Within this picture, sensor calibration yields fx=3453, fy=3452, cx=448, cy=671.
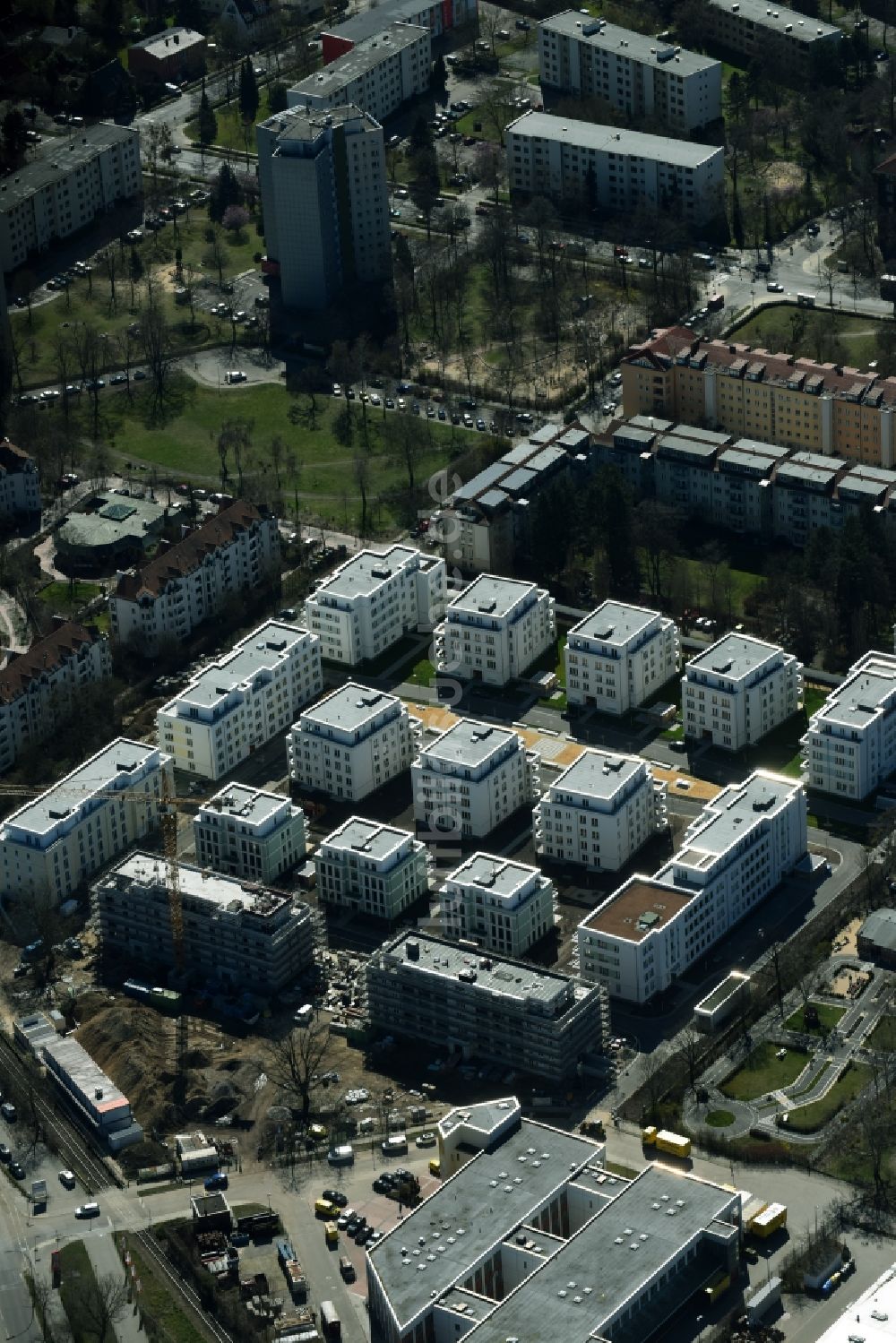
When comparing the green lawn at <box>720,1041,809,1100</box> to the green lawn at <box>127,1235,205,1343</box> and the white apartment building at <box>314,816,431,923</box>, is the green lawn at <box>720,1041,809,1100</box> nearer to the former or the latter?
the white apartment building at <box>314,816,431,923</box>

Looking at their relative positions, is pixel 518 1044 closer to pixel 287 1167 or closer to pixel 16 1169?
pixel 287 1167

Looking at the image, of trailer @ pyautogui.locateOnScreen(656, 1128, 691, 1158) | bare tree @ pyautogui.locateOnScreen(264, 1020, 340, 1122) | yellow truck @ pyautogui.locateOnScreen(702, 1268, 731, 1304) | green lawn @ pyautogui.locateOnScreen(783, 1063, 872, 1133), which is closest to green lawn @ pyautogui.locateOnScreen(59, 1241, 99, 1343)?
bare tree @ pyautogui.locateOnScreen(264, 1020, 340, 1122)

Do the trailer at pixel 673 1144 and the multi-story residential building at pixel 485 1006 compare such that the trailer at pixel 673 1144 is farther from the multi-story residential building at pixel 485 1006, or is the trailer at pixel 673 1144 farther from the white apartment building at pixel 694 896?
the white apartment building at pixel 694 896

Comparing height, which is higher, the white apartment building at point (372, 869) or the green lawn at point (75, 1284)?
the white apartment building at point (372, 869)

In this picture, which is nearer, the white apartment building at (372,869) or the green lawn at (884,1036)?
the green lawn at (884,1036)

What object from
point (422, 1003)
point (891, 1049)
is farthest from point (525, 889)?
point (891, 1049)

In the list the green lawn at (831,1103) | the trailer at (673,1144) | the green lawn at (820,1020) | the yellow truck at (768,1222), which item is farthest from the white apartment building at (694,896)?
the yellow truck at (768,1222)
